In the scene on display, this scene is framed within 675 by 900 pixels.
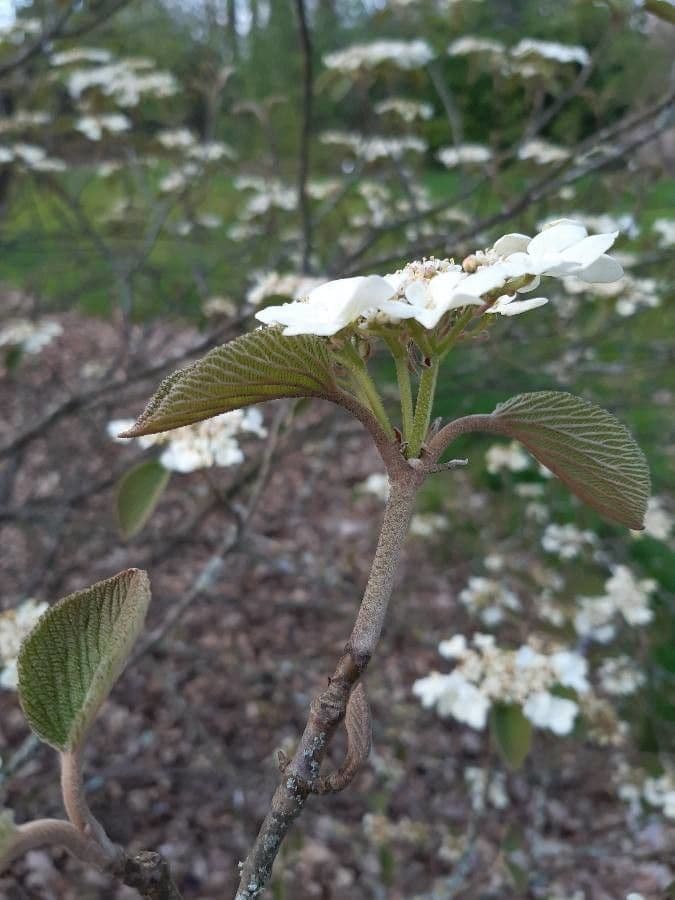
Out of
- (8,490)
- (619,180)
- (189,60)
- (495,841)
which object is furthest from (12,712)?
(189,60)

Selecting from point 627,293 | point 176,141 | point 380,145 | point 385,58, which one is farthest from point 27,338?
point 627,293

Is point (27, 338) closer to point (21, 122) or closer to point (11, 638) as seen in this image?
point (21, 122)

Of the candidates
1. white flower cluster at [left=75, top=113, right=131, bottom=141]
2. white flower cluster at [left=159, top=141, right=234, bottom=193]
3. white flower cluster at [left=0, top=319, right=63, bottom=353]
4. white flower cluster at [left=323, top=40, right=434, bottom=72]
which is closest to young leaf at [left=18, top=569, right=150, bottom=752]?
white flower cluster at [left=0, top=319, right=63, bottom=353]

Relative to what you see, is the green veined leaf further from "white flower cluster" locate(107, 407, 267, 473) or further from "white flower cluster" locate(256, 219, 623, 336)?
"white flower cluster" locate(107, 407, 267, 473)

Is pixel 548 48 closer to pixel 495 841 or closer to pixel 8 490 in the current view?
pixel 8 490

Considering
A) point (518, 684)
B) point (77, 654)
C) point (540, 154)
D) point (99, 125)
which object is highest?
point (77, 654)

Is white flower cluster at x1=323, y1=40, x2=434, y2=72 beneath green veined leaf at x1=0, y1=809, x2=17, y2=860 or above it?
beneath
